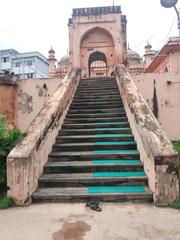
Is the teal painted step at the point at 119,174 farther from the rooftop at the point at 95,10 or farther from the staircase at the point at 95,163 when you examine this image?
the rooftop at the point at 95,10

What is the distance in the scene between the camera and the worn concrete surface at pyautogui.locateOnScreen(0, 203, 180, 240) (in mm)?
3338

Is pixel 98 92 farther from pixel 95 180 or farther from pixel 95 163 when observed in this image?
pixel 95 180

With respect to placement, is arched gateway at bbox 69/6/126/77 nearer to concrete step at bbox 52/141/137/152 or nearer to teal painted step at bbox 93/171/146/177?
concrete step at bbox 52/141/137/152

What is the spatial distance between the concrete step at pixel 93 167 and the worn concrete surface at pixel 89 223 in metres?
1.04

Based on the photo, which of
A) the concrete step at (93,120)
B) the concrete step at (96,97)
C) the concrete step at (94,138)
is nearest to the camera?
the concrete step at (94,138)

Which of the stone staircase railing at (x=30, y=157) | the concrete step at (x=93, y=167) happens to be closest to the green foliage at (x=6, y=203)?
the stone staircase railing at (x=30, y=157)

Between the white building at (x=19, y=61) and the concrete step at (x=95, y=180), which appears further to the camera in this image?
the white building at (x=19, y=61)

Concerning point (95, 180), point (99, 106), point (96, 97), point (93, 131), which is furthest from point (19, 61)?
point (95, 180)

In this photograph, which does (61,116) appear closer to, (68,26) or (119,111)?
(119,111)

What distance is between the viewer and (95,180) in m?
4.93

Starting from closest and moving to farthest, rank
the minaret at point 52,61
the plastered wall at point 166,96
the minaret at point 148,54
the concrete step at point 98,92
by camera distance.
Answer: the concrete step at point 98,92
the plastered wall at point 166,96
the minaret at point 52,61
the minaret at point 148,54

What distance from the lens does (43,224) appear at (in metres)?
3.68

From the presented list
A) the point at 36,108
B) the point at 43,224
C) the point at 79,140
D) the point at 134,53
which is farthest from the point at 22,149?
the point at 134,53

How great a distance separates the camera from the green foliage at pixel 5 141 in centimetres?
496
